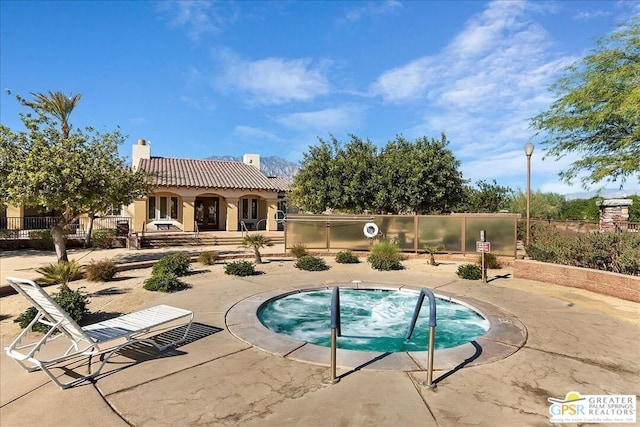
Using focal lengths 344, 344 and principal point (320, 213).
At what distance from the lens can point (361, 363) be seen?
184 inches

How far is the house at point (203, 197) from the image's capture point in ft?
82.0

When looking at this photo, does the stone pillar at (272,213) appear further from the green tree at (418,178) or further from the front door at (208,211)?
the green tree at (418,178)

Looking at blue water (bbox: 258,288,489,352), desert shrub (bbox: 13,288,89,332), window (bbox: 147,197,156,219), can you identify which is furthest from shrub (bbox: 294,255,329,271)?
window (bbox: 147,197,156,219)

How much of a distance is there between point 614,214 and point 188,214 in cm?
2551

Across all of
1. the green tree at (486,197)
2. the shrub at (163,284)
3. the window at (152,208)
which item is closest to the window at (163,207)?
the window at (152,208)

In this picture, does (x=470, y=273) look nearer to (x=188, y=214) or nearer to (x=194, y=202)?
(x=188, y=214)

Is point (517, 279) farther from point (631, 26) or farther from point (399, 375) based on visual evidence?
point (631, 26)

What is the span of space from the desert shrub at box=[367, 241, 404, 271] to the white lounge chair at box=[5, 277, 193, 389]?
8196mm

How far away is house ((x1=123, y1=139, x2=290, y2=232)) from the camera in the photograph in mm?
24984

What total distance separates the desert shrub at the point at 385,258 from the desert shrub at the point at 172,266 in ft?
21.6

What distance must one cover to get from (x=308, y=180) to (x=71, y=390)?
62.7 ft

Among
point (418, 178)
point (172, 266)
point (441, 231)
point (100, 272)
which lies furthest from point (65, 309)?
point (418, 178)

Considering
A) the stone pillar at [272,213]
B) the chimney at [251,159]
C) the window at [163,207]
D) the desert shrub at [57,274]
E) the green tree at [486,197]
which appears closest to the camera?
the desert shrub at [57,274]

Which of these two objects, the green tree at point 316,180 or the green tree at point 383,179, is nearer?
the green tree at point 383,179
